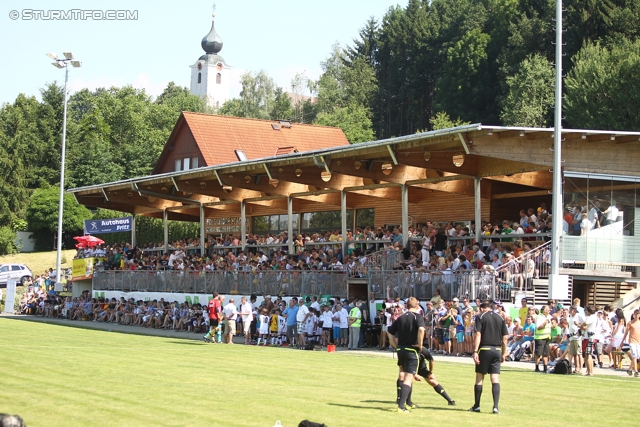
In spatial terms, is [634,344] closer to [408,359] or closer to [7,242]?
[408,359]

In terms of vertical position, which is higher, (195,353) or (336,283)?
(336,283)

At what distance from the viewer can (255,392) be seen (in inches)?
559

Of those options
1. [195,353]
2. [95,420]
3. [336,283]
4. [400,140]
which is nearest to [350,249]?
[336,283]

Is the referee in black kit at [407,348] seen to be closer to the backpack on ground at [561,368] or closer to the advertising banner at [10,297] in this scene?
the backpack on ground at [561,368]

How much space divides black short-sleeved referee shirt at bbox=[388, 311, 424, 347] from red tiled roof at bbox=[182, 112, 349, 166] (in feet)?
126

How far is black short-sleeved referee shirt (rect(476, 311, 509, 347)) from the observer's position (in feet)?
42.2

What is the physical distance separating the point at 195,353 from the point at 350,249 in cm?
1281

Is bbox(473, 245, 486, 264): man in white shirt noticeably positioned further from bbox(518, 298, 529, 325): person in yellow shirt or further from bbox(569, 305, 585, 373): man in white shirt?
bbox(569, 305, 585, 373): man in white shirt

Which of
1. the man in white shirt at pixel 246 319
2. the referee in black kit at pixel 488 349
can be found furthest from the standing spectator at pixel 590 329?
the man in white shirt at pixel 246 319

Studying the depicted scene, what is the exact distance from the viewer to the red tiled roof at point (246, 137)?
51.9 metres

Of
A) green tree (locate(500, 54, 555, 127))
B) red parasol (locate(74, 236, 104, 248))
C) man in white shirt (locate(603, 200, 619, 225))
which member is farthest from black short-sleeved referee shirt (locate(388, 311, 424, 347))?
green tree (locate(500, 54, 555, 127))

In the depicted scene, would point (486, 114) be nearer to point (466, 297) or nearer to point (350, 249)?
point (350, 249)

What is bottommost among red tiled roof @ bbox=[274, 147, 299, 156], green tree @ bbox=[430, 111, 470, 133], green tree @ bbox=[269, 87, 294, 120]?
red tiled roof @ bbox=[274, 147, 299, 156]

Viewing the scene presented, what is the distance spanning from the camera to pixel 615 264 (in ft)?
86.4
